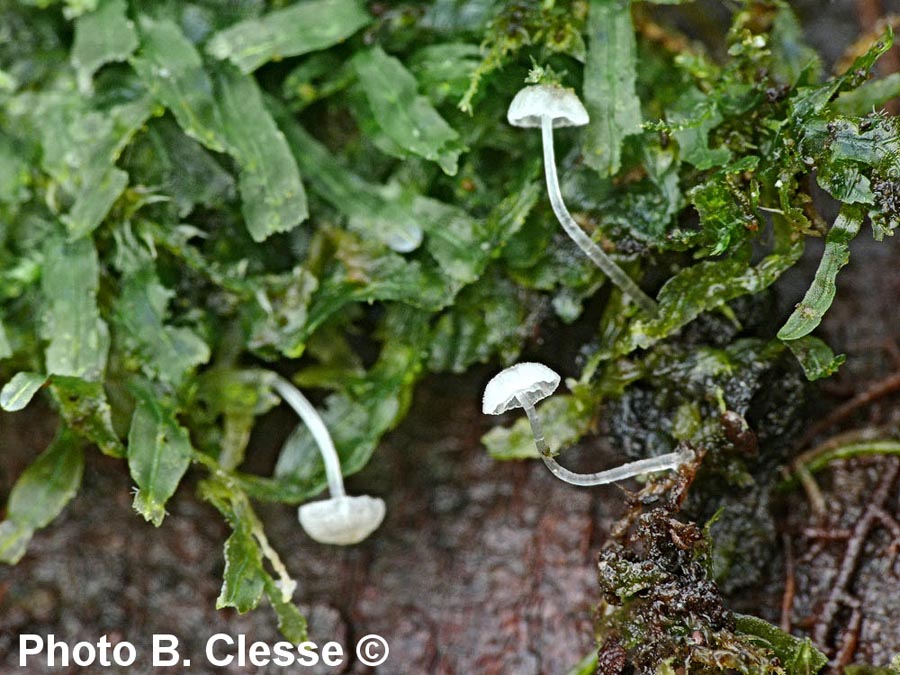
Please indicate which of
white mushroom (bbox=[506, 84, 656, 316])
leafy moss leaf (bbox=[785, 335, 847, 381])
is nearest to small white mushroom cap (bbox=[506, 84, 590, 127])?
white mushroom (bbox=[506, 84, 656, 316])

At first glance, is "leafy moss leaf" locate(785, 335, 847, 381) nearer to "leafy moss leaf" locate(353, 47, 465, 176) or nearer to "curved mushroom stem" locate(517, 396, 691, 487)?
"curved mushroom stem" locate(517, 396, 691, 487)

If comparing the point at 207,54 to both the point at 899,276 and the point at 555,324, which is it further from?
the point at 899,276

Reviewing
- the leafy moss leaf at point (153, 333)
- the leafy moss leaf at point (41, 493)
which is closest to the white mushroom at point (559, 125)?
the leafy moss leaf at point (153, 333)

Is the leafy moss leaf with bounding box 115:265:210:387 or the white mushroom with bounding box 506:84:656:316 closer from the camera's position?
the white mushroom with bounding box 506:84:656:316

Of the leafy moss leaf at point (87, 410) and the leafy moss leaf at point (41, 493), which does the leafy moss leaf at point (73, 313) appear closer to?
the leafy moss leaf at point (87, 410)

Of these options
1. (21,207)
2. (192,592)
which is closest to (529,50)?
(21,207)

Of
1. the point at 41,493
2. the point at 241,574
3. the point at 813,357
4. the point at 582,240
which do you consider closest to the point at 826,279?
the point at 813,357

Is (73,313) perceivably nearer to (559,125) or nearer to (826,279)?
(559,125)
